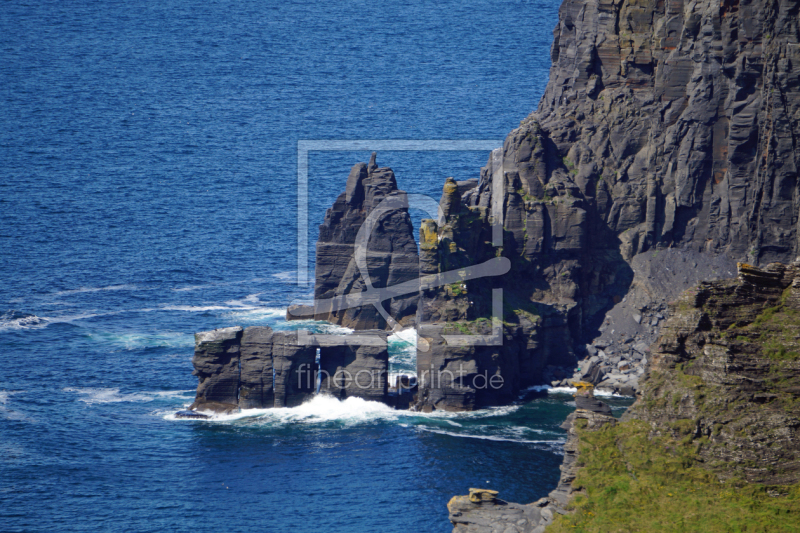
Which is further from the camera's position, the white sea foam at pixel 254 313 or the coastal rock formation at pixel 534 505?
the white sea foam at pixel 254 313

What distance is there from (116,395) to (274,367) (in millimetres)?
27185

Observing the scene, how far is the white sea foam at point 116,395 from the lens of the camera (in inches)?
5856

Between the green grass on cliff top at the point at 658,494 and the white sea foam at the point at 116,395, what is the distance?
82.8 metres

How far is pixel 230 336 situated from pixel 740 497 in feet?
265

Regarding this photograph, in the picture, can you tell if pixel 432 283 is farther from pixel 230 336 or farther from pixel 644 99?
pixel 644 99

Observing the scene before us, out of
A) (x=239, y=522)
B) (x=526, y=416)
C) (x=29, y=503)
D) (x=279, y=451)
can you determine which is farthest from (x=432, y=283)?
(x=29, y=503)

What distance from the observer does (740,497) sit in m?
72.8

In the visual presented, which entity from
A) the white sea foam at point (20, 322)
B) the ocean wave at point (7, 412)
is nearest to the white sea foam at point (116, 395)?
the ocean wave at point (7, 412)

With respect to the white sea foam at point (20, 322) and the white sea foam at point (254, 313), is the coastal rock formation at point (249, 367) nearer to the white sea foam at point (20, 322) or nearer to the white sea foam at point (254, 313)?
the white sea foam at point (254, 313)

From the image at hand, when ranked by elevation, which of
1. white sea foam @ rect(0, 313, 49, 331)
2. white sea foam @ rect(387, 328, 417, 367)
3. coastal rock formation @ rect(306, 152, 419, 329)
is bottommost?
white sea foam @ rect(387, 328, 417, 367)

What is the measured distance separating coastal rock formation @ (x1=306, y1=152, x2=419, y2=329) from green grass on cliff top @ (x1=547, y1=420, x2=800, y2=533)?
314ft

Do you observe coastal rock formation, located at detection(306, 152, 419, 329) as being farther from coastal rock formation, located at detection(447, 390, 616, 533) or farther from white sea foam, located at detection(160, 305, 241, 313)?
coastal rock formation, located at detection(447, 390, 616, 533)

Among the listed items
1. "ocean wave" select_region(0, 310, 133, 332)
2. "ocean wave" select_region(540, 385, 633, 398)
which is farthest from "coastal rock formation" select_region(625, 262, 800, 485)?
"ocean wave" select_region(0, 310, 133, 332)

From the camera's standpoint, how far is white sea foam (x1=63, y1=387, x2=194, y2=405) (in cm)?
14875
